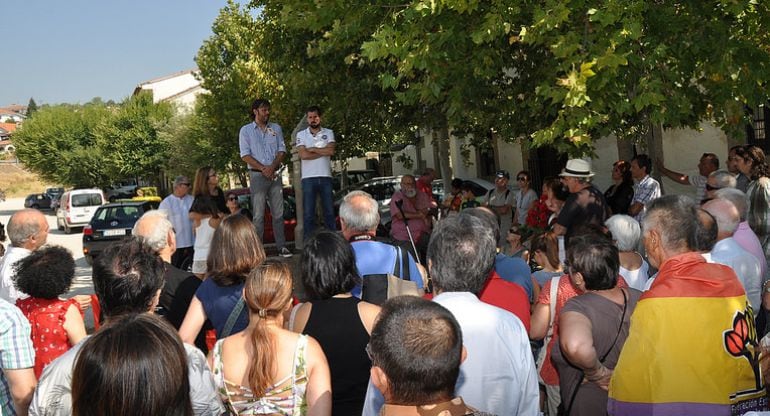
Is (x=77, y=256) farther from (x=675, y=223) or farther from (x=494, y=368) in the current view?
(x=675, y=223)

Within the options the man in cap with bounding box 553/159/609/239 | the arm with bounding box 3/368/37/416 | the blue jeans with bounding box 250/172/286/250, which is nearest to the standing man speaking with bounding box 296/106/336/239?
the blue jeans with bounding box 250/172/286/250

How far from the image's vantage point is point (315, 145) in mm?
8328

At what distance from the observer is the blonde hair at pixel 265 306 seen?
3062mm


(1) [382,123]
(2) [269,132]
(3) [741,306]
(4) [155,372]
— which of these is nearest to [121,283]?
(4) [155,372]

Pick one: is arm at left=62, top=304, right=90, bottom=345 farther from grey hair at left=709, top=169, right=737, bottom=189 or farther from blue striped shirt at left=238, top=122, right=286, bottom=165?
grey hair at left=709, top=169, right=737, bottom=189

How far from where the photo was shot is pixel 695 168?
56.7 feet

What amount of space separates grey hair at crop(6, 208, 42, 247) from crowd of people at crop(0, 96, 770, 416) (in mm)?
891

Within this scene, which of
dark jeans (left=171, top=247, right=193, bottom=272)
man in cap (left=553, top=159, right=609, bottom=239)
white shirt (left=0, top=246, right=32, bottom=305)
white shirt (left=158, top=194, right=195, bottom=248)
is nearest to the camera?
white shirt (left=0, top=246, right=32, bottom=305)

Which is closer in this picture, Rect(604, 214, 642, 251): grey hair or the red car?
Rect(604, 214, 642, 251): grey hair

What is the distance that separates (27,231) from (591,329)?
3827 mm

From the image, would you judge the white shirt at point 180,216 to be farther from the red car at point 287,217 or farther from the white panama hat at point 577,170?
the red car at point 287,217

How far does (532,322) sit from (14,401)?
8.93ft

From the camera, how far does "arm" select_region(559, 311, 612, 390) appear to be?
3.46 metres

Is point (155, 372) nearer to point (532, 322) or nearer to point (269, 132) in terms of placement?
point (532, 322)
